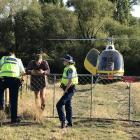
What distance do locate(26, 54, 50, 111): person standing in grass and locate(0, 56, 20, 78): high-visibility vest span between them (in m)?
0.57

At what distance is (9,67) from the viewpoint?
12.8 meters

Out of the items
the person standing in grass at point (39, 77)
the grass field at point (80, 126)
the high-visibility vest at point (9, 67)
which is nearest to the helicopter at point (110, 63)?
the grass field at point (80, 126)

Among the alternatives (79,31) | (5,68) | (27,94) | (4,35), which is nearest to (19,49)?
(4,35)

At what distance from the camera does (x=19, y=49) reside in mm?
58375

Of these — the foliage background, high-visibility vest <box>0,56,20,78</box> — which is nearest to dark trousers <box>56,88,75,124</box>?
high-visibility vest <box>0,56,20,78</box>

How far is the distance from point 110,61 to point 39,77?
1104 centimetres

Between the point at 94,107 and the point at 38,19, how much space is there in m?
43.9

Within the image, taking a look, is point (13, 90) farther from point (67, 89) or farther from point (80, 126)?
point (80, 126)

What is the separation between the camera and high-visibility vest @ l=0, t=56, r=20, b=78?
41.9ft

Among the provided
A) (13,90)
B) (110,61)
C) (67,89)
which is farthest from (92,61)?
(67,89)

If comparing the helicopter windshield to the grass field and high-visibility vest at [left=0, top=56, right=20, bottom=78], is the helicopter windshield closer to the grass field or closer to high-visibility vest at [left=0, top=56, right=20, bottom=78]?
the grass field

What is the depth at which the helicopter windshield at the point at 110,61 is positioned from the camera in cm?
2411

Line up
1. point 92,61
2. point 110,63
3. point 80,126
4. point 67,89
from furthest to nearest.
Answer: point 92,61 → point 110,63 → point 80,126 → point 67,89

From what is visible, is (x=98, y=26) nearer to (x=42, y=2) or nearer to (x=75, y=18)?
(x=75, y=18)
